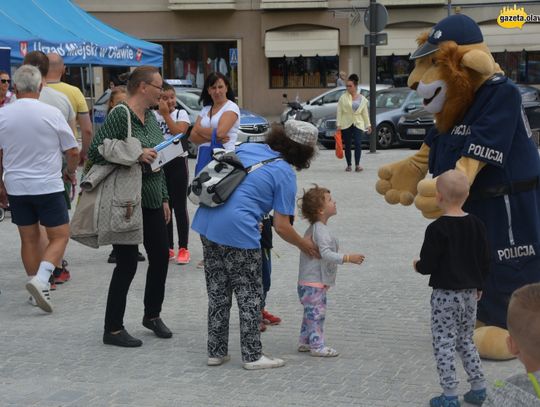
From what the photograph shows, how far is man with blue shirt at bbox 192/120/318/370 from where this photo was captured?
5.30 metres

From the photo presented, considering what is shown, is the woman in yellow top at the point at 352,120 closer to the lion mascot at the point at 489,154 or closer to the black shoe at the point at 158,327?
the black shoe at the point at 158,327

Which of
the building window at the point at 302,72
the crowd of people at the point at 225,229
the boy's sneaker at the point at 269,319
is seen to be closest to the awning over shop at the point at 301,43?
the building window at the point at 302,72

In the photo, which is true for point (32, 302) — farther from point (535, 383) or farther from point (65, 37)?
point (65, 37)

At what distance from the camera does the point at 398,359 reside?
222 inches

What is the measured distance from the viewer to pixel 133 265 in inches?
236

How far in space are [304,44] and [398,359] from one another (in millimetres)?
29909

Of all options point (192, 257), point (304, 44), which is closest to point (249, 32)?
point (304, 44)

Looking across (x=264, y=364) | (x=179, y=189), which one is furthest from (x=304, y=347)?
(x=179, y=189)

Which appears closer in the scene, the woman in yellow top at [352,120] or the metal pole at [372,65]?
the woman in yellow top at [352,120]

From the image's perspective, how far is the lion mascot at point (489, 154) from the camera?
5293 millimetres

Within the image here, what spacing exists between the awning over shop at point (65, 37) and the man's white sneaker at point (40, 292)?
6814 millimetres

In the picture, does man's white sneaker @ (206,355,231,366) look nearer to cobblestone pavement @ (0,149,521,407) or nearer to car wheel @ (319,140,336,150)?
cobblestone pavement @ (0,149,521,407)

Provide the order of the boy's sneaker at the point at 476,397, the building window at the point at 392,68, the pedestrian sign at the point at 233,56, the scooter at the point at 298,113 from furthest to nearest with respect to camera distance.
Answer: the building window at the point at 392,68 < the pedestrian sign at the point at 233,56 < the scooter at the point at 298,113 < the boy's sneaker at the point at 476,397

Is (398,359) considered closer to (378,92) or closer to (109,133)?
(109,133)
